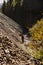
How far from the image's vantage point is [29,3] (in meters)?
34.5

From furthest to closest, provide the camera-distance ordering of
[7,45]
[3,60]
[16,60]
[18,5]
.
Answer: [18,5]
[7,45]
[16,60]
[3,60]

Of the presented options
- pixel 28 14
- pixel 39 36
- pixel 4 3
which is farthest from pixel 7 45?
pixel 4 3

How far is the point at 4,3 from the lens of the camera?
40.1 m

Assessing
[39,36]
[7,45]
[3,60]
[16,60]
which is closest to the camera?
[3,60]

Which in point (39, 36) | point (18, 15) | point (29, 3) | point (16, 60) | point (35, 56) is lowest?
point (18, 15)

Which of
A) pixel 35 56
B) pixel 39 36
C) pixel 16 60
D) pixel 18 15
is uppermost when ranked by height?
pixel 16 60

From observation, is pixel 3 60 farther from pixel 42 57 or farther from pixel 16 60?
pixel 42 57

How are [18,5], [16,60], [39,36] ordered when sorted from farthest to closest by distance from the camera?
[18,5]
[39,36]
[16,60]

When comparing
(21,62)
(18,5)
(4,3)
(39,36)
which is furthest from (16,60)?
(4,3)

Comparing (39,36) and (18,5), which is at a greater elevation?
(39,36)

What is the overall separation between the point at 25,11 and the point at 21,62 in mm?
25190

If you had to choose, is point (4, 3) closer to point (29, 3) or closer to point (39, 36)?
point (29, 3)

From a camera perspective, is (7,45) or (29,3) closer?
(7,45)

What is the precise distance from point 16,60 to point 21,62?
22 cm
